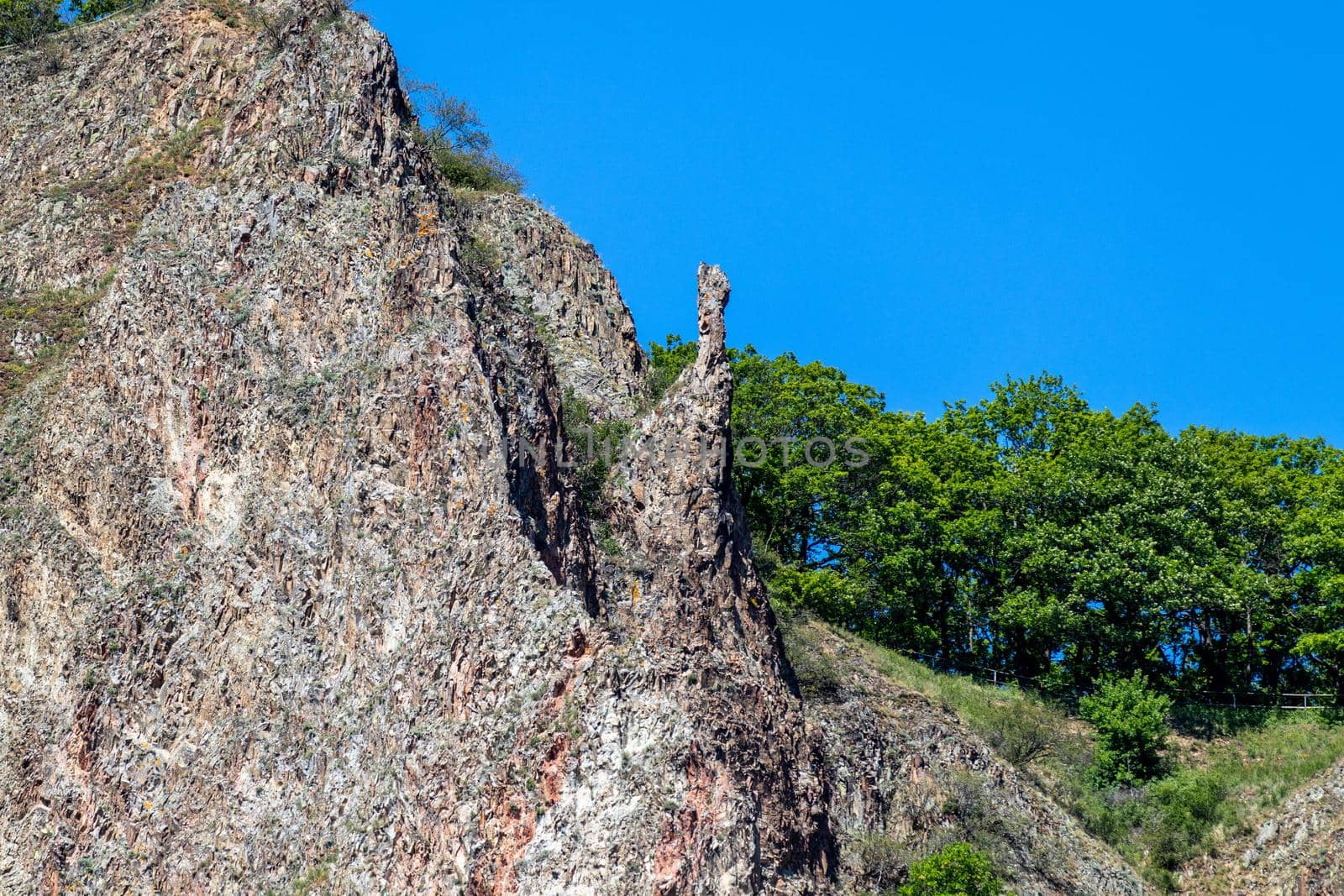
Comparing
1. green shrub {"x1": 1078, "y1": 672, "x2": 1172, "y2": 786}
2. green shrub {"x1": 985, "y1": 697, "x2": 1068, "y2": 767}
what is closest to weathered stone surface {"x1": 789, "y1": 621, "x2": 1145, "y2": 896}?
green shrub {"x1": 985, "y1": 697, "x2": 1068, "y2": 767}

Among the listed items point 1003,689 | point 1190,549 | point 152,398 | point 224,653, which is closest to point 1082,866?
point 1003,689

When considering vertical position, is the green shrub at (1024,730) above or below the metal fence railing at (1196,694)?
below

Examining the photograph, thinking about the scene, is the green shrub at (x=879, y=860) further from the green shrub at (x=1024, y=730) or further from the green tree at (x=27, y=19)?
the green tree at (x=27, y=19)

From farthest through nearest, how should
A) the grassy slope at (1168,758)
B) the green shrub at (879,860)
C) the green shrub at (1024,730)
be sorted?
the green shrub at (1024,730), the grassy slope at (1168,758), the green shrub at (879,860)

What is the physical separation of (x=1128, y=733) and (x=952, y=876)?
1263 centimetres

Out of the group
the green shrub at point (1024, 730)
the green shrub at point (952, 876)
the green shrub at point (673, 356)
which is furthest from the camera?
the green shrub at point (673, 356)

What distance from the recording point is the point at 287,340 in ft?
164

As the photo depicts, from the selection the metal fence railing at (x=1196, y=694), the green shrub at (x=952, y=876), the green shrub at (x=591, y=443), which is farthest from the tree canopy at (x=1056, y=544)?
the green shrub at (x=952, y=876)

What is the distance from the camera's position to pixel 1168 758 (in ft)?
191

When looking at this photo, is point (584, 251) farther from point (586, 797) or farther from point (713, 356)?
point (586, 797)

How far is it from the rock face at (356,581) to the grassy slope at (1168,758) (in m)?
8.52

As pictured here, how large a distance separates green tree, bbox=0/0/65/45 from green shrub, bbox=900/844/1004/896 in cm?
4612

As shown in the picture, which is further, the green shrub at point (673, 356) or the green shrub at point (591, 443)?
the green shrub at point (673, 356)

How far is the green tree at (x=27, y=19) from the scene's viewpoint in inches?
2908
